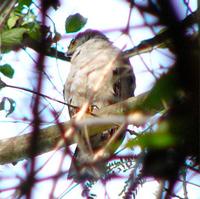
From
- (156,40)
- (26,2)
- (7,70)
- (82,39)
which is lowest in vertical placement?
(156,40)

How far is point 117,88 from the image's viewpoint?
3391 millimetres

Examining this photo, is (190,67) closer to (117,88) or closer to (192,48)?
(192,48)

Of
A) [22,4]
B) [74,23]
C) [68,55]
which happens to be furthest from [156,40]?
[68,55]

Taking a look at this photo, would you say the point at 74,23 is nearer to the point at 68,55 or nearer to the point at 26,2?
the point at 26,2

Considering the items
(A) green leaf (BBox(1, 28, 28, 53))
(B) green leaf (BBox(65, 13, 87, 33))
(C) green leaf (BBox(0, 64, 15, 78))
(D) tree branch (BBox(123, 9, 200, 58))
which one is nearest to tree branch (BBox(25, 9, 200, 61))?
(D) tree branch (BBox(123, 9, 200, 58))

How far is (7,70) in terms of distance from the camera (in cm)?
237

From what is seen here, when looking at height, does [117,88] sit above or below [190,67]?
above

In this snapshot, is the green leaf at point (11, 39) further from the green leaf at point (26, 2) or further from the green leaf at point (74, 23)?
the green leaf at point (26, 2)

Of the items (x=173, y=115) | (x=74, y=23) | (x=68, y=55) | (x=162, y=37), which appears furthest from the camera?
(x=68, y=55)

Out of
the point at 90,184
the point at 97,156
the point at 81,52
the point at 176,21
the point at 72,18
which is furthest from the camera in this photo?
the point at 81,52

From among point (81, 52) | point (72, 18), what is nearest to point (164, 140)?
point (72, 18)

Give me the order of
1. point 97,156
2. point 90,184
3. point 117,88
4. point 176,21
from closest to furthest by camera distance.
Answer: point 176,21, point 97,156, point 90,184, point 117,88

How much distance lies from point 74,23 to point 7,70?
46 centimetres

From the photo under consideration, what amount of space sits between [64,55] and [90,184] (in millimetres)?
2786
